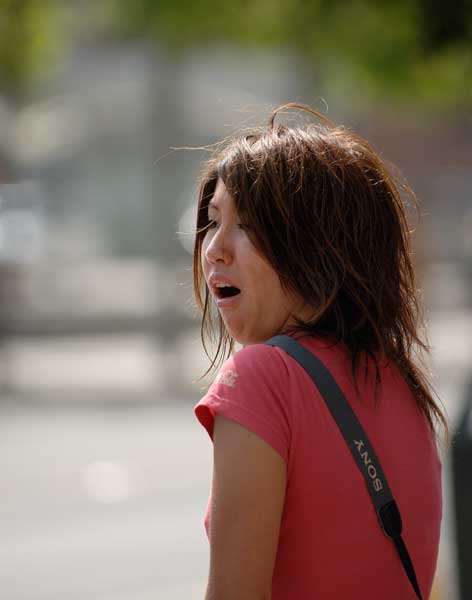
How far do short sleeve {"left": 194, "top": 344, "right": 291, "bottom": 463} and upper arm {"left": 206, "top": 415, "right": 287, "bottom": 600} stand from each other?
16 millimetres

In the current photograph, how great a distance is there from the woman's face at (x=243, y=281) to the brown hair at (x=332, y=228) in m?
0.02

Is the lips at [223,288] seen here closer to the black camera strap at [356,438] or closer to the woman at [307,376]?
the woman at [307,376]

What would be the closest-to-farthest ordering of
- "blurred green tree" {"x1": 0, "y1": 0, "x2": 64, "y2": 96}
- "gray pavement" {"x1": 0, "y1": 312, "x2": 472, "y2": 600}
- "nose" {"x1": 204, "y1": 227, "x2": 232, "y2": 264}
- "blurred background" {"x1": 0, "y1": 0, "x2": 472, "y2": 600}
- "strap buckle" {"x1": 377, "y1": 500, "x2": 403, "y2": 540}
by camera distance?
"strap buckle" {"x1": 377, "y1": 500, "x2": 403, "y2": 540}, "nose" {"x1": 204, "y1": 227, "x2": 232, "y2": 264}, "gray pavement" {"x1": 0, "y1": 312, "x2": 472, "y2": 600}, "blurred background" {"x1": 0, "y1": 0, "x2": 472, "y2": 600}, "blurred green tree" {"x1": 0, "y1": 0, "x2": 64, "y2": 96}

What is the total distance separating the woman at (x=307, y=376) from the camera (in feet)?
4.82

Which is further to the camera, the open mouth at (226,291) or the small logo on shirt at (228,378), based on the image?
A: the open mouth at (226,291)

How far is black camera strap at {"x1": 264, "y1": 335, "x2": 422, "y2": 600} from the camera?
1.54 m

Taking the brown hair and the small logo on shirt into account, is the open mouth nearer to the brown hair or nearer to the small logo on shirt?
the brown hair

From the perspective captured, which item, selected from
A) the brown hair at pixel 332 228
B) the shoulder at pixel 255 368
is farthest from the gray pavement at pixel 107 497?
the shoulder at pixel 255 368

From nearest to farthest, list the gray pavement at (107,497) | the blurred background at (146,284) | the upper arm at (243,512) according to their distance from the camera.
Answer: the upper arm at (243,512) → the gray pavement at (107,497) → the blurred background at (146,284)

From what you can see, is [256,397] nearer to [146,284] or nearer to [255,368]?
[255,368]

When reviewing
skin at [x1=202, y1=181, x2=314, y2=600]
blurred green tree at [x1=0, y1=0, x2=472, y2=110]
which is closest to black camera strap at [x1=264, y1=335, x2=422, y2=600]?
skin at [x1=202, y1=181, x2=314, y2=600]

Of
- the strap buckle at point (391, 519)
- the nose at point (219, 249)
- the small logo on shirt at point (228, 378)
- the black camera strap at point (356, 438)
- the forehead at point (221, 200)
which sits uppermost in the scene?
the forehead at point (221, 200)

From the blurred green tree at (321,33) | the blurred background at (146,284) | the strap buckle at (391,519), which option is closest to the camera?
the strap buckle at (391,519)

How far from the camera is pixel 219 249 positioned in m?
1.68
